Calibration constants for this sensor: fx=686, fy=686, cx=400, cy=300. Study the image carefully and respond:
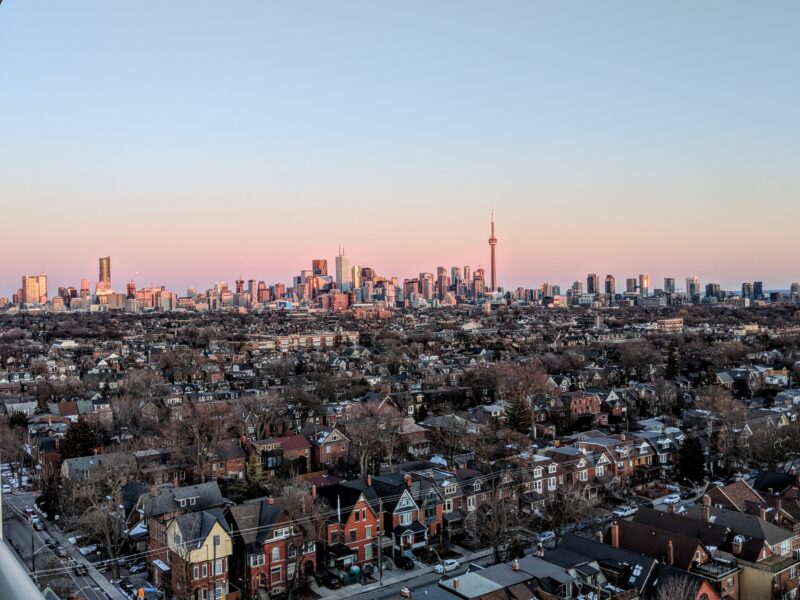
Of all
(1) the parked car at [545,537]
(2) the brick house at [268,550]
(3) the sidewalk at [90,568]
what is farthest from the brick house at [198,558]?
(1) the parked car at [545,537]

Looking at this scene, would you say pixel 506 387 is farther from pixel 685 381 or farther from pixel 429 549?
pixel 429 549

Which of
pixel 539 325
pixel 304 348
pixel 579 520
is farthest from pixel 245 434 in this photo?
pixel 539 325

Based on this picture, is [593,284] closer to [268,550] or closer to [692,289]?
[692,289]

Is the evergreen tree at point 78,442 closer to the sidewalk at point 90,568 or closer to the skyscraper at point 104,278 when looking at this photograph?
the sidewalk at point 90,568

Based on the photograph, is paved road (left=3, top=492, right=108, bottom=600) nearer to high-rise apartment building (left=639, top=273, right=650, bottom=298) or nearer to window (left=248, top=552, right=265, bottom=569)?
window (left=248, top=552, right=265, bottom=569)

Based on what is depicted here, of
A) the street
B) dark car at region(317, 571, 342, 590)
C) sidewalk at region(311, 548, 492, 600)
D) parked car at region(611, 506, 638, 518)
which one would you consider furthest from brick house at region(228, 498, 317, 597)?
parked car at region(611, 506, 638, 518)
